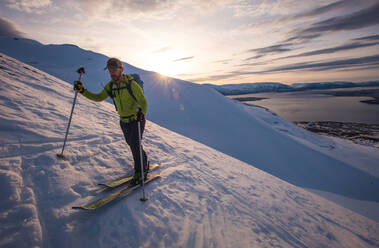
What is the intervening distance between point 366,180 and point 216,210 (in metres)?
19.6

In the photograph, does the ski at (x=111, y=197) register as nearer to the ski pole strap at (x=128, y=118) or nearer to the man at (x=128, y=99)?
the man at (x=128, y=99)

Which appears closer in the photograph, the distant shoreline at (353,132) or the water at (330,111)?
the distant shoreline at (353,132)

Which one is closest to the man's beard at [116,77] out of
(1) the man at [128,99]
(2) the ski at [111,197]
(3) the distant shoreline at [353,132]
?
(1) the man at [128,99]

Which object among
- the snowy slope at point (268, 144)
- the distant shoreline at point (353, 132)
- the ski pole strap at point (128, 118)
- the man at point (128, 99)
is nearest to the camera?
the man at point (128, 99)

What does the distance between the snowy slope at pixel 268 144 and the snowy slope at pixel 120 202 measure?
6.39ft

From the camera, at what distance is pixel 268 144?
19.2 meters

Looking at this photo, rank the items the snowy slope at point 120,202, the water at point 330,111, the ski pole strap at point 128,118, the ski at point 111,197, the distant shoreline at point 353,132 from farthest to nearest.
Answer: the water at point 330,111
the distant shoreline at point 353,132
the ski pole strap at point 128,118
the ski at point 111,197
the snowy slope at point 120,202

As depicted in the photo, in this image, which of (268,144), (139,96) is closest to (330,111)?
(268,144)

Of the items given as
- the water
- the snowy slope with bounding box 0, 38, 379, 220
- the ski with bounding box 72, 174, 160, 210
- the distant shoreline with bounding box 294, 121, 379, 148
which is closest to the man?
the ski with bounding box 72, 174, 160, 210

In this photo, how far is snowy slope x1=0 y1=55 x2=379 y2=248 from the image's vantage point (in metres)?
2.72

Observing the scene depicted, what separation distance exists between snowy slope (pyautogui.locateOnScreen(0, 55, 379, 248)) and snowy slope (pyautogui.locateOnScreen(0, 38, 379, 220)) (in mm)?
1947

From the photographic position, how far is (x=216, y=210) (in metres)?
4.20

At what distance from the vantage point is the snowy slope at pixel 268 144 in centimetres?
1503

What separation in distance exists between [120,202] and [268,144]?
18946 mm
